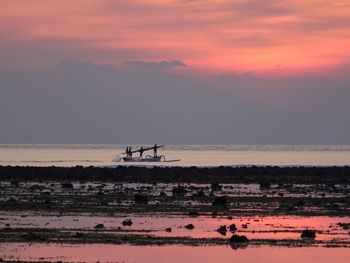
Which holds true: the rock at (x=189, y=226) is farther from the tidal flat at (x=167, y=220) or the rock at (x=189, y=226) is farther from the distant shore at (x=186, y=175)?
the distant shore at (x=186, y=175)

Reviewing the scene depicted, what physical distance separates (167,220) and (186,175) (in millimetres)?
52676

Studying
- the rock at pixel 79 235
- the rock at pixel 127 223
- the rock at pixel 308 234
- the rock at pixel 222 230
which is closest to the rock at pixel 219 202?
the rock at pixel 127 223

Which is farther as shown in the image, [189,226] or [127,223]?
[127,223]

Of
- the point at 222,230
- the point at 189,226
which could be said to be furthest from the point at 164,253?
the point at 189,226

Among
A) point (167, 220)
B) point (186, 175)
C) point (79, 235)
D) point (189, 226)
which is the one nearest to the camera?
point (79, 235)

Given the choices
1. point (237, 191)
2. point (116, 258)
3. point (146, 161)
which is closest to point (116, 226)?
point (116, 258)

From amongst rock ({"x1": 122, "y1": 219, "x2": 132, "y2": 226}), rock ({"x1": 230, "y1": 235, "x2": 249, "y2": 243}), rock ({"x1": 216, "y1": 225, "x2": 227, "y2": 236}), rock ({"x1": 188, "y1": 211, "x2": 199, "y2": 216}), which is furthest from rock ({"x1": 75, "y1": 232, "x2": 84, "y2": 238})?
rock ({"x1": 188, "y1": 211, "x2": 199, "y2": 216})

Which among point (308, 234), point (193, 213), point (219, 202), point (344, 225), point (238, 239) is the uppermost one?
point (219, 202)

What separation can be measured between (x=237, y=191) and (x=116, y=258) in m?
36.3

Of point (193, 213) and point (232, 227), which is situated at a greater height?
point (193, 213)

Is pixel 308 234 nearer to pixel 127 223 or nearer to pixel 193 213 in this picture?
pixel 127 223

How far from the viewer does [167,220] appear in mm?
37594

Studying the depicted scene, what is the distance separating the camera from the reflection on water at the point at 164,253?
84.8 ft

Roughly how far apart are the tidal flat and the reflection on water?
0.18ft
